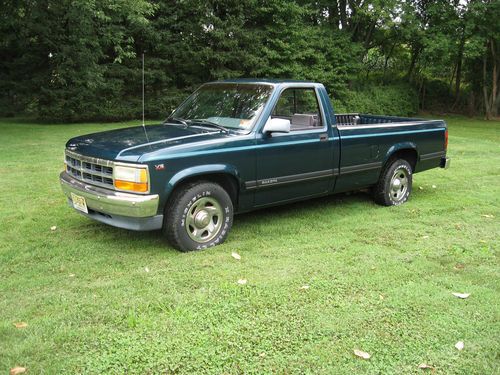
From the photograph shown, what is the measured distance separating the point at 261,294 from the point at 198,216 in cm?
130

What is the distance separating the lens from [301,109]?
6387 mm

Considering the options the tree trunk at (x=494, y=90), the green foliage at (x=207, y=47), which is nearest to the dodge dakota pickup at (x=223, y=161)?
the green foliage at (x=207, y=47)

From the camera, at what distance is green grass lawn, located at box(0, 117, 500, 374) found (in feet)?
10.3

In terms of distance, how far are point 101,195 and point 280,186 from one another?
2.05 meters

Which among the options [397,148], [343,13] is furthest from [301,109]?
[343,13]

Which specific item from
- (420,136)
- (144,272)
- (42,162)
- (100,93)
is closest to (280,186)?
(144,272)

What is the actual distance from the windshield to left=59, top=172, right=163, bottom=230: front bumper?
4.73ft

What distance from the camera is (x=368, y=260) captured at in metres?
4.85

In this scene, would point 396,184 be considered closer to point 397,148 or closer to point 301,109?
point 397,148

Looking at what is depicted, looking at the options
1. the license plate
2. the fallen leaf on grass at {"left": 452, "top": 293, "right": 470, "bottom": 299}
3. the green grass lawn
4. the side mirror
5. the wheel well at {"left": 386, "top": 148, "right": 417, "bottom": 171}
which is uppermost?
the side mirror

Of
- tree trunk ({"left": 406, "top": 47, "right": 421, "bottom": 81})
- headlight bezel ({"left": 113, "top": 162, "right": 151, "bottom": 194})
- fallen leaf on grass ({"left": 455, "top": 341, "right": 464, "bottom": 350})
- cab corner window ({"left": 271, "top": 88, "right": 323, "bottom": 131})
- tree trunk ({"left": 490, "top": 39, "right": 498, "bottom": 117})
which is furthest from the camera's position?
tree trunk ({"left": 406, "top": 47, "right": 421, "bottom": 81})

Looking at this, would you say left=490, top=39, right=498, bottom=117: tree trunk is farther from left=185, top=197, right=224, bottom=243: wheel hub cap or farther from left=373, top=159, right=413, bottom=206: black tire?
left=185, top=197, right=224, bottom=243: wheel hub cap

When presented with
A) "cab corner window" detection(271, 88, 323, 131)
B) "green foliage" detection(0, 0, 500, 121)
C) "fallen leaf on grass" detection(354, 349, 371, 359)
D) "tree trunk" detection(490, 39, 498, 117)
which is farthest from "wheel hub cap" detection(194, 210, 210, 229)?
"tree trunk" detection(490, 39, 498, 117)

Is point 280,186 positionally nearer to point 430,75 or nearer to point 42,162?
point 42,162
